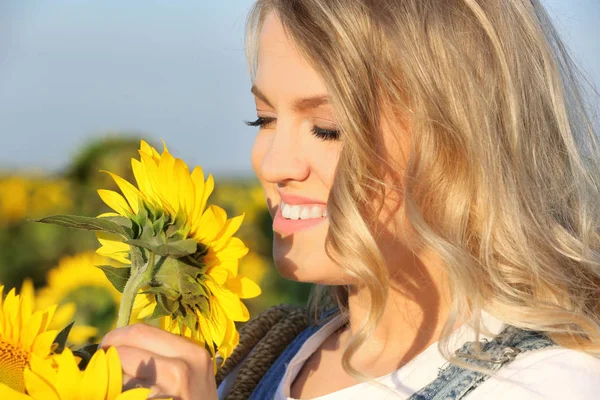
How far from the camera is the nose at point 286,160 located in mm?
1004

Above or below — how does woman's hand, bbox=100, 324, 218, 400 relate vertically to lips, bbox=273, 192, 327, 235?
below

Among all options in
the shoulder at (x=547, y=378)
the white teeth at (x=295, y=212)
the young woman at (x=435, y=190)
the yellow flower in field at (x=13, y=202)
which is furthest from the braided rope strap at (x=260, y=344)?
the yellow flower in field at (x=13, y=202)

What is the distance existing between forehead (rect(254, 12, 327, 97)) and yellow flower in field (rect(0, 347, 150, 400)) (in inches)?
18.0

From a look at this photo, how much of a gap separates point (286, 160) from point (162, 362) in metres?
0.34

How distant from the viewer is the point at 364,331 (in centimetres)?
107

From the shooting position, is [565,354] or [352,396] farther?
[352,396]

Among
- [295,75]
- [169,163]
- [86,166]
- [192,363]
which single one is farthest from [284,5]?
[86,166]

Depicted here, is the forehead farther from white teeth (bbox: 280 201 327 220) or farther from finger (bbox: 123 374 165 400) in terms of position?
finger (bbox: 123 374 165 400)

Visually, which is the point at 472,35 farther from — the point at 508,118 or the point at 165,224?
the point at 165,224

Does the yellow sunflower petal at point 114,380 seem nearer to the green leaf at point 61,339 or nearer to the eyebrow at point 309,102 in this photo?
the green leaf at point 61,339

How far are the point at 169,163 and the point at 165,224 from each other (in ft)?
0.19

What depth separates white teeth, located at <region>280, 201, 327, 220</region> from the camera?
3.39 ft

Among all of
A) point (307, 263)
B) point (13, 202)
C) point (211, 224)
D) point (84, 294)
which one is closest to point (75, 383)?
point (211, 224)

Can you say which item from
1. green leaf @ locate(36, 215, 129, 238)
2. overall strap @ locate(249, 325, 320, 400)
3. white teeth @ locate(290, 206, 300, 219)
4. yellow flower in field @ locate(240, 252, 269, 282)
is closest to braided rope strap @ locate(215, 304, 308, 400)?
overall strap @ locate(249, 325, 320, 400)
